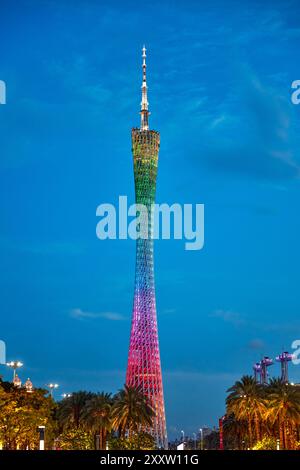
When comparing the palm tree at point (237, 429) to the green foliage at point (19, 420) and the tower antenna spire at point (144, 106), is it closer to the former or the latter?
the green foliage at point (19, 420)

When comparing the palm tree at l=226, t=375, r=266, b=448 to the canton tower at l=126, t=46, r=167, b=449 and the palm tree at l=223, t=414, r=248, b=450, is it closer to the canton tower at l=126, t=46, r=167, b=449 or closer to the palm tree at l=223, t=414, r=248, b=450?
the palm tree at l=223, t=414, r=248, b=450

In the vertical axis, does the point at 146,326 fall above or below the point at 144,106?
Result: below

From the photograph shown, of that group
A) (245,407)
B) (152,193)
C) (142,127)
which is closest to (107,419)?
(245,407)

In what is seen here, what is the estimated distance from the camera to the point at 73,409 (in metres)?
98.6

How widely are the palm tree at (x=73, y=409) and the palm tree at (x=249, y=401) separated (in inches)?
742

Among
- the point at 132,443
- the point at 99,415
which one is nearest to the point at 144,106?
the point at 99,415

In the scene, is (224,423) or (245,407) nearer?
(245,407)

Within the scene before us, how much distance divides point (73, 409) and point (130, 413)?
624 inches

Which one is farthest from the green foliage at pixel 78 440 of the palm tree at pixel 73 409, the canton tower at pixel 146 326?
the canton tower at pixel 146 326

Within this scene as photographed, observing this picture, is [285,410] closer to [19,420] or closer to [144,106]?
[19,420]

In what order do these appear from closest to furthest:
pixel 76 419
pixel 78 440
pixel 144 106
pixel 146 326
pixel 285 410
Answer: pixel 285 410
pixel 78 440
pixel 76 419
pixel 146 326
pixel 144 106
